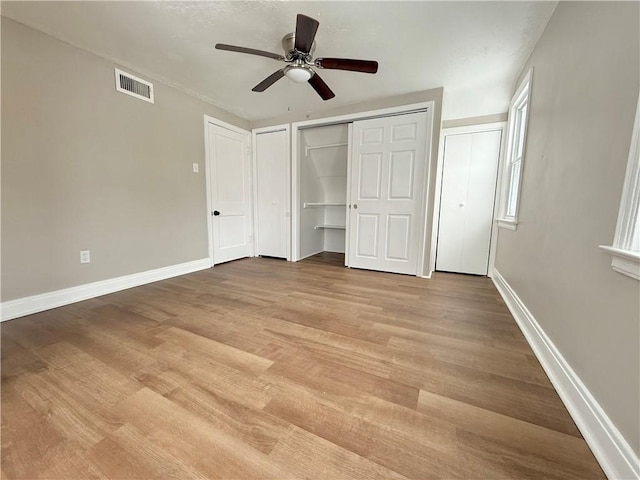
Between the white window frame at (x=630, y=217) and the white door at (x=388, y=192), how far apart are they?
2.19m

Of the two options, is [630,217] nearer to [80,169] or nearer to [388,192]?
[388,192]

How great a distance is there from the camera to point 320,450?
0.90 metres

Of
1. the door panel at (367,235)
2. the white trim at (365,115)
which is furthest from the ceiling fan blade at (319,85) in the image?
the door panel at (367,235)

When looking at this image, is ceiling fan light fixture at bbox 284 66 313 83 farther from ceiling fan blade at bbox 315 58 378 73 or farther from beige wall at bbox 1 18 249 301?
beige wall at bbox 1 18 249 301

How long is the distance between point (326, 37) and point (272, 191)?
241 centimetres

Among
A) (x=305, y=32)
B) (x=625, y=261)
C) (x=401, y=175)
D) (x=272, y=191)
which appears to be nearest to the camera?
(x=625, y=261)

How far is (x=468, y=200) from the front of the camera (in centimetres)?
344

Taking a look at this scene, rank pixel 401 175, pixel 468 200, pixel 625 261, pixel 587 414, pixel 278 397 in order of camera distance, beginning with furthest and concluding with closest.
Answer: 1. pixel 468 200
2. pixel 401 175
3. pixel 278 397
4. pixel 587 414
5. pixel 625 261

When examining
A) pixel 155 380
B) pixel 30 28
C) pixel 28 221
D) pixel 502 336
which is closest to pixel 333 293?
pixel 502 336

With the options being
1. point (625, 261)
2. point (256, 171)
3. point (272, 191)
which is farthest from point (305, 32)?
point (256, 171)

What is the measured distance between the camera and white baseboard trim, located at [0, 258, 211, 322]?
1.94m

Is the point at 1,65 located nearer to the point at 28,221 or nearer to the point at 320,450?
the point at 28,221

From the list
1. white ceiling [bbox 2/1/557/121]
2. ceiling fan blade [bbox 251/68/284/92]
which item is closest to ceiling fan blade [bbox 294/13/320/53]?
white ceiling [bbox 2/1/557/121]

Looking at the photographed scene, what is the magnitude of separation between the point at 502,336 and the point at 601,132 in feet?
4.54
